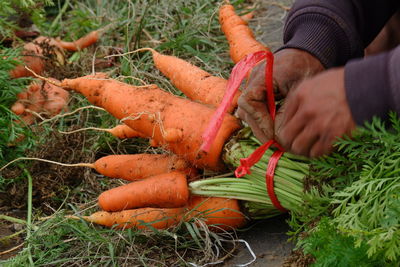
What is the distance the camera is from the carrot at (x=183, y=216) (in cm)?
A: 233

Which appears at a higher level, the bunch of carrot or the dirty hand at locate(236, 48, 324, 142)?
the dirty hand at locate(236, 48, 324, 142)

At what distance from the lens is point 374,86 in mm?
1619

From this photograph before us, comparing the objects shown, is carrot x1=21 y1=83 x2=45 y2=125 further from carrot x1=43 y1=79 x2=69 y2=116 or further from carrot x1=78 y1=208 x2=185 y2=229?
carrot x1=78 y1=208 x2=185 y2=229

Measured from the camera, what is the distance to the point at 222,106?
2184mm

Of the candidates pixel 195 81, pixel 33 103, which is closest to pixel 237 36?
pixel 195 81

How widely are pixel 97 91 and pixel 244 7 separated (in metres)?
1.39

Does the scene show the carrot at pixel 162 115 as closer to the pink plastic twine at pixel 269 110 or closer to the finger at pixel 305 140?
the pink plastic twine at pixel 269 110

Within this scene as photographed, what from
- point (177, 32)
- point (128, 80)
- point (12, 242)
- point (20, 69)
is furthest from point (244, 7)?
point (12, 242)

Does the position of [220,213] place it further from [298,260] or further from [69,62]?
[69,62]

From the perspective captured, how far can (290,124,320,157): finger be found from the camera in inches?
69.1

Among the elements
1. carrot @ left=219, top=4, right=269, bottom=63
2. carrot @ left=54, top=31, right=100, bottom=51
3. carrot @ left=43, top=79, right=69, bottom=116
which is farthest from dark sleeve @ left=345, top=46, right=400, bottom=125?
carrot @ left=54, top=31, right=100, bottom=51

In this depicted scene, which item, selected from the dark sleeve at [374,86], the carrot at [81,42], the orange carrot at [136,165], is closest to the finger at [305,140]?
the dark sleeve at [374,86]

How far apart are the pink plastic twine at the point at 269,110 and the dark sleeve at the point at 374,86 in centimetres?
46

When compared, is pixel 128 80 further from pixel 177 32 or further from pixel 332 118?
pixel 332 118
